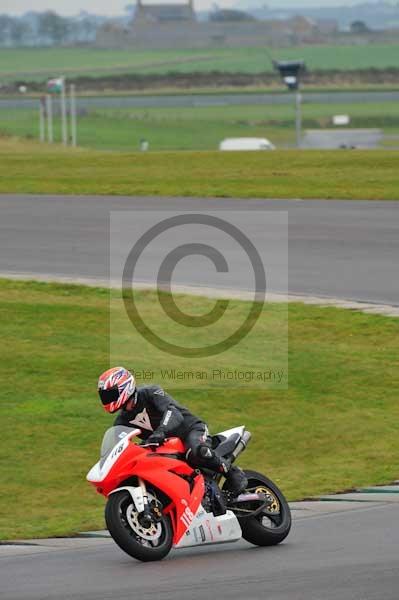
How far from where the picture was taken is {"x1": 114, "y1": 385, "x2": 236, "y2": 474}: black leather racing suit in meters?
9.65

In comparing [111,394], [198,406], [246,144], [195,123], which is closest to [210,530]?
[111,394]

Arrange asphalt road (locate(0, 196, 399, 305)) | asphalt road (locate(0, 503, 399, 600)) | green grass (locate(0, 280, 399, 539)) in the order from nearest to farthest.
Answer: asphalt road (locate(0, 503, 399, 600)), green grass (locate(0, 280, 399, 539)), asphalt road (locate(0, 196, 399, 305))

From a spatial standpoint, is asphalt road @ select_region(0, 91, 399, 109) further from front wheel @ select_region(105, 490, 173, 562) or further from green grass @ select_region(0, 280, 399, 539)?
front wheel @ select_region(105, 490, 173, 562)

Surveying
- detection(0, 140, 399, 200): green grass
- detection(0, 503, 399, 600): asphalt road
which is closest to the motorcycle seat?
detection(0, 503, 399, 600): asphalt road

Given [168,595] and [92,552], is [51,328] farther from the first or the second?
[168,595]

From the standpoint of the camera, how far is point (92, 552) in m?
9.78

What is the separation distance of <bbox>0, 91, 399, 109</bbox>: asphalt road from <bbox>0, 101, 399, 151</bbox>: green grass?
2.47 metres

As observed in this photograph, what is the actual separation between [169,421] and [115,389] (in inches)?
20.1

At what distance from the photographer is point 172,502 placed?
370 inches

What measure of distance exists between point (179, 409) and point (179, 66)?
467 feet

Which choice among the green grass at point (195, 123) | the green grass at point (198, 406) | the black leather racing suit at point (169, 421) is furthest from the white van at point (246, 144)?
the black leather racing suit at point (169, 421)

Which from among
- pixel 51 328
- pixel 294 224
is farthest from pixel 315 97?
pixel 51 328

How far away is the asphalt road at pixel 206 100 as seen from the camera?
3644 inches

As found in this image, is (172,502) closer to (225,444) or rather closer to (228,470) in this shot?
(228,470)
